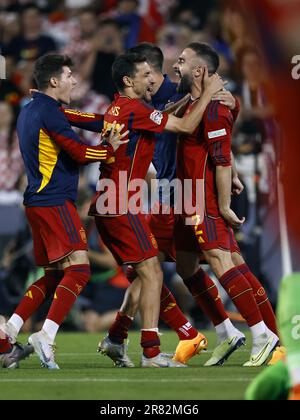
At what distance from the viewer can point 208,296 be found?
8672mm

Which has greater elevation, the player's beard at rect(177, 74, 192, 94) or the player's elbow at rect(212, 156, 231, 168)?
the player's beard at rect(177, 74, 192, 94)

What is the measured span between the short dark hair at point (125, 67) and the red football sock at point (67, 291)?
128 cm

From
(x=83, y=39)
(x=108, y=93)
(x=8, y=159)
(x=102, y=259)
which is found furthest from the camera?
(x=83, y=39)

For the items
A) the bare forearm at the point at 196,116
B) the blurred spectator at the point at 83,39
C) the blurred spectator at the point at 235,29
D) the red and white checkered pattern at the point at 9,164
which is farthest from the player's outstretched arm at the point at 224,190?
the blurred spectator at the point at 83,39

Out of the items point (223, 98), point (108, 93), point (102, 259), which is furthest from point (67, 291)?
point (108, 93)

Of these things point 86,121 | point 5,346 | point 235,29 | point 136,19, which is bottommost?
point 5,346

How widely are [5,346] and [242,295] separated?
1638 millimetres

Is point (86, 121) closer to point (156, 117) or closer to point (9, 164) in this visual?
point (156, 117)

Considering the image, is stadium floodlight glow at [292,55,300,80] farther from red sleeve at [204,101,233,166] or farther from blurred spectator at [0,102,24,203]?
red sleeve at [204,101,233,166]

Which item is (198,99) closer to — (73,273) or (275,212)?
(73,273)

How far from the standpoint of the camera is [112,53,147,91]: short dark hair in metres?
8.34

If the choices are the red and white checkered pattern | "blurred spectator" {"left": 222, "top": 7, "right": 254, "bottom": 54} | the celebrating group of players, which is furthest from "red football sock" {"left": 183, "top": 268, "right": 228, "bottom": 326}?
"blurred spectator" {"left": 222, "top": 7, "right": 254, "bottom": 54}

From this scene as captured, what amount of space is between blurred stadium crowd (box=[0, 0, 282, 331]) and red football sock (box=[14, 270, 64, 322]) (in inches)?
137

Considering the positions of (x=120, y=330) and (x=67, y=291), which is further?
(x=120, y=330)
